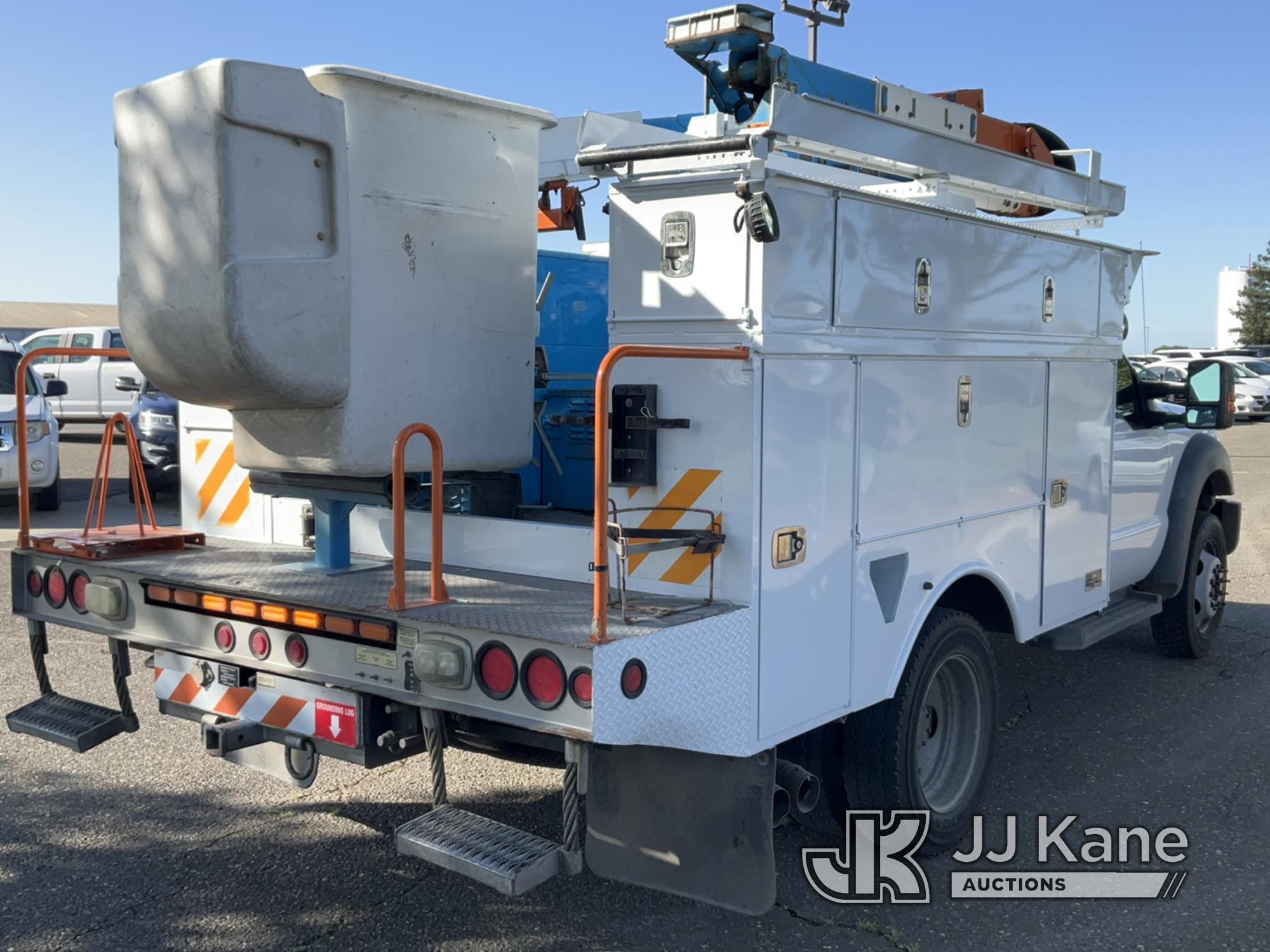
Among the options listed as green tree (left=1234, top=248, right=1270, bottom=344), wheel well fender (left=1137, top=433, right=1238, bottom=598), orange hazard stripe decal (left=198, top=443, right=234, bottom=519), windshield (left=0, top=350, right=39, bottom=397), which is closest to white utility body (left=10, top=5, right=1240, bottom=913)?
orange hazard stripe decal (left=198, top=443, right=234, bottom=519)

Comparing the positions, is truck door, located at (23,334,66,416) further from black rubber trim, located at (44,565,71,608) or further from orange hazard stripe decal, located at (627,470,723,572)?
orange hazard stripe decal, located at (627,470,723,572)

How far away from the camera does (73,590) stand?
4.40 m

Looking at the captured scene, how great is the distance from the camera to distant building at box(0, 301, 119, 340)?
76.9m

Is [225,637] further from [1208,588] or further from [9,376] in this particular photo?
[9,376]

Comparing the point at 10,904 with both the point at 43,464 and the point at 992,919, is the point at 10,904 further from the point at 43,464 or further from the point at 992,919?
the point at 43,464

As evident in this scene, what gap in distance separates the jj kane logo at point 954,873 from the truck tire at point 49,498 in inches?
439

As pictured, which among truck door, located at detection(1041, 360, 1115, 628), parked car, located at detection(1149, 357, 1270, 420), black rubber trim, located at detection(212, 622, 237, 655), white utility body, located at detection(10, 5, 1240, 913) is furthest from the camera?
parked car, located at detection(1149, 357, 1270, 420)

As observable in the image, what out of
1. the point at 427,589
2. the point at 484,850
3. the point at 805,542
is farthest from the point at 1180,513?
the point at 484,850

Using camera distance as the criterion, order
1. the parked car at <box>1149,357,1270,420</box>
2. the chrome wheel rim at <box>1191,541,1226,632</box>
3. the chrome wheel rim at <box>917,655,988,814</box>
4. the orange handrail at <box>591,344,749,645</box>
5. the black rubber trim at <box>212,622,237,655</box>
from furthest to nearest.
Result: the parked car at <box>1149,357,1270,420</box>
the chrome wheel rim at <box>1191,541,1226,632</box>
the chrome wheel rim at <box>917,655,988,814</box>
the black rubber trim at <box>212,622,237,655</box>
the orange handrail at <box>591,344,749,645</box>

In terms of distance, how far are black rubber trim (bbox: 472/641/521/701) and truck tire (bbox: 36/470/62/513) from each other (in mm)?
11353

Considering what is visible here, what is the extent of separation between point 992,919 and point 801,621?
1.32m

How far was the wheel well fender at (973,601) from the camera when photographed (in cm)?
422

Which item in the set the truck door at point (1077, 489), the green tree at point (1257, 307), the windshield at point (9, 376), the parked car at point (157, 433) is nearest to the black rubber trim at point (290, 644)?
the truck door at point (1077, 489)

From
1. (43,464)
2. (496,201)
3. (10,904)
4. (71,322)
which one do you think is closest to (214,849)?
(10,904)
